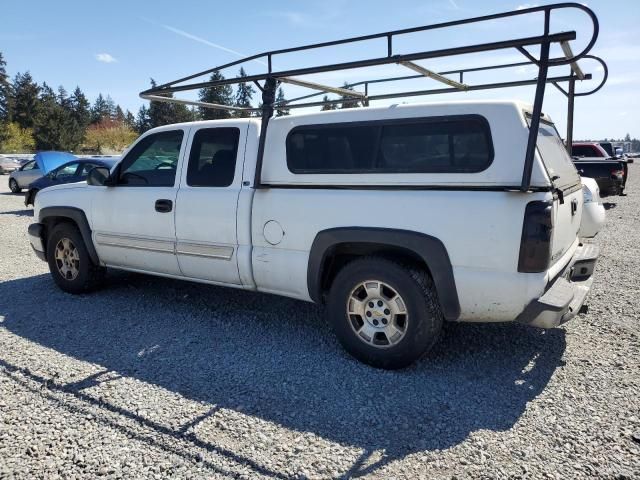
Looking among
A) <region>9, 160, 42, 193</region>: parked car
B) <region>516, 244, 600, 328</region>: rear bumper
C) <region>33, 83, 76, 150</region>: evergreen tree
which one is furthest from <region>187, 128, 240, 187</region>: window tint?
<region>33, 83, 76, 150</region>: evergreen tree

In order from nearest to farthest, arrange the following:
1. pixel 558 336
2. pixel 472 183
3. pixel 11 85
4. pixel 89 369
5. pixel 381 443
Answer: pixel 381 443, pixel 472 183, pixel 89 369, pixel 558 336, pixel 11 85

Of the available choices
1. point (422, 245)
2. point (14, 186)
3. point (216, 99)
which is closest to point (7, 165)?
point (216, 99)

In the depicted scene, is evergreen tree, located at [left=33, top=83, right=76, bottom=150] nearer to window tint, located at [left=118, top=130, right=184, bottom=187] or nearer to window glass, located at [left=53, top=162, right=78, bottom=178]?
window glass, located at [left=53, top=162, right=78, bottom=178]

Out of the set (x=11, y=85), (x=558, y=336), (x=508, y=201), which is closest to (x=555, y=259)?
(x=508, y=201)

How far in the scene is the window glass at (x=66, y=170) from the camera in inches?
519

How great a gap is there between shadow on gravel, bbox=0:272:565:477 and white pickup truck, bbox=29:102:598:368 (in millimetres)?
354

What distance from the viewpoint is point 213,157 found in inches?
181

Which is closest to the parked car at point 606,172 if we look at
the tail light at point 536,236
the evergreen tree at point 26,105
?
the tail light at point 536,236

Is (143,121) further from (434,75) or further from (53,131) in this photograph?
(434,75)

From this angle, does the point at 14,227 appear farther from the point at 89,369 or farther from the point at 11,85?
the point at 11,85

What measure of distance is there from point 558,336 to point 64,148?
219 feet

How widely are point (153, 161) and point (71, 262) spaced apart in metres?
1.73

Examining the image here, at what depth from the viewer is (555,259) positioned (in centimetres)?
353

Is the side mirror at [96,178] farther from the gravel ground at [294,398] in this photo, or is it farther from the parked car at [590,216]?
the parked car at [590,216]
